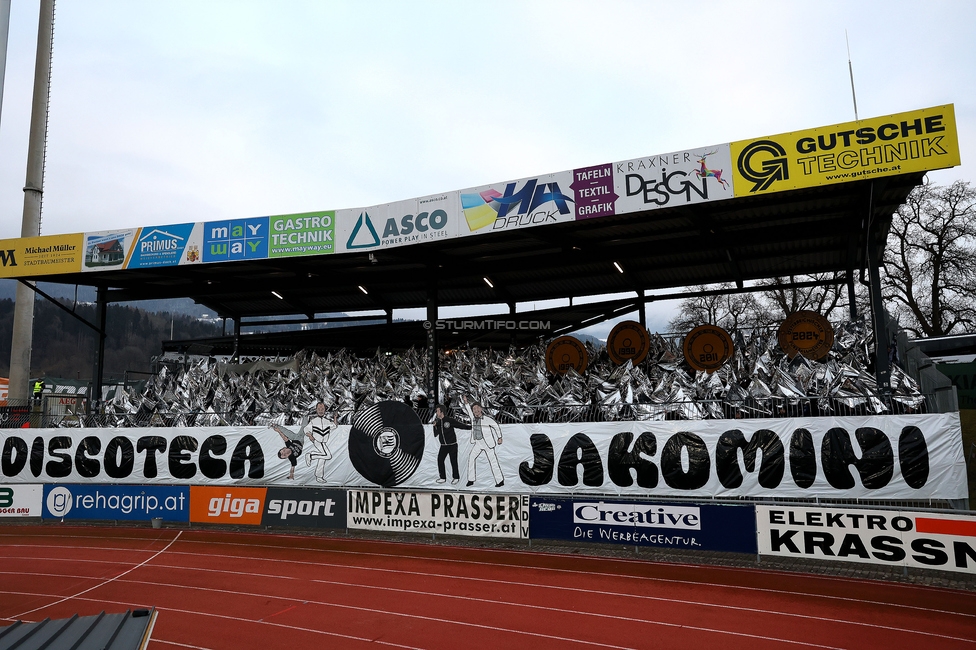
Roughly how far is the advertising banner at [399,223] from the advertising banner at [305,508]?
20.3 feet

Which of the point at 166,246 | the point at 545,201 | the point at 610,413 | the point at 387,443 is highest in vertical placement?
the point at 166,246

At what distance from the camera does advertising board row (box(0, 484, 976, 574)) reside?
395 inches

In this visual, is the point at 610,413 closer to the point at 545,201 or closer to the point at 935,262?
the point at 545,201

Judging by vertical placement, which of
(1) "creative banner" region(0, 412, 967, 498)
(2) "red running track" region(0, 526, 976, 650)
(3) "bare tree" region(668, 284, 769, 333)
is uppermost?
(3) "bare tree" region(668, 284, 769, 333)

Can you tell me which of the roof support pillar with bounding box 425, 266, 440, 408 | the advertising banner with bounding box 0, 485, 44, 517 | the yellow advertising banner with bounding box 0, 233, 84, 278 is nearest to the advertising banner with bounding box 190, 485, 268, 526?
the advertising banner with bounding box 0, 485, 44, 517

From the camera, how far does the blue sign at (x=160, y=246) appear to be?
1836cm

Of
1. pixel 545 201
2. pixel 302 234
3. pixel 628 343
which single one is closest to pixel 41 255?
pixel 302 234

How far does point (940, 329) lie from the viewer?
32.6 meters

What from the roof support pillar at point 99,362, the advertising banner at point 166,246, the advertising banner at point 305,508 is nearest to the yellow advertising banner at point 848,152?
the advertising banner at point 305,508

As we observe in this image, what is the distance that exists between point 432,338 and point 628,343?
5893 millimetres

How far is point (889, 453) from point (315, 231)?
45.6ft

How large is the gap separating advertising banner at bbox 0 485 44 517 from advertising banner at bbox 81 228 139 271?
20.7ft

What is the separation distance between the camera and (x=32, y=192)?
26.8 metres

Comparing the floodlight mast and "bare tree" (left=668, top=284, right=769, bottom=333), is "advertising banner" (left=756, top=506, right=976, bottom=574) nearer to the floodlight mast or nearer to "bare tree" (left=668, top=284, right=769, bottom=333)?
the floodlight mast
